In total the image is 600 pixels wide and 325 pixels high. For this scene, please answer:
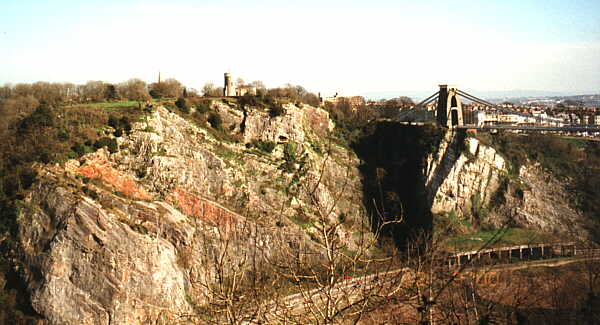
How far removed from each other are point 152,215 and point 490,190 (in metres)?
23.2

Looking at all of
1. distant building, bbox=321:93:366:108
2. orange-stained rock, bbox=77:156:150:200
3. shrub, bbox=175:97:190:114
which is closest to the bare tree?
shrub, bbox=175:97:190:114

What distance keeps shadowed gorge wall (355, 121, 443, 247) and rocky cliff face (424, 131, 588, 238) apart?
0.99 metres

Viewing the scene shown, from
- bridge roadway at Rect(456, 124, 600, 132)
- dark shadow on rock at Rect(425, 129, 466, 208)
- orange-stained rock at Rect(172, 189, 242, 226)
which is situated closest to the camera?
orange-stained rock at Rect(172, 189, 242, 226)

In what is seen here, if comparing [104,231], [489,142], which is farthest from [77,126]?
[489,142]

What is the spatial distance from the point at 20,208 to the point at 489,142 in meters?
29.8

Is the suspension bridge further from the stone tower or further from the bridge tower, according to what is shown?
the stone tower

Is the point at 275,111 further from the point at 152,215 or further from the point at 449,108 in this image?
the point at 152,215

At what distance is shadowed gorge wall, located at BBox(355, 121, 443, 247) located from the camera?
113ft

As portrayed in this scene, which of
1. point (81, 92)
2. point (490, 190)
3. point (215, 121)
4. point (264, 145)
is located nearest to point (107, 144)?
point (215, 121)

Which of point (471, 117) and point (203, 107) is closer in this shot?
point (203, 107)

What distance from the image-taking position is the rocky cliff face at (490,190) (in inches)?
1318

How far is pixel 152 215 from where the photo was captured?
23.5 meters

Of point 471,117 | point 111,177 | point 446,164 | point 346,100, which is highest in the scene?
point 346,100

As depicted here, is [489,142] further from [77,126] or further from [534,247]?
[77,126]
